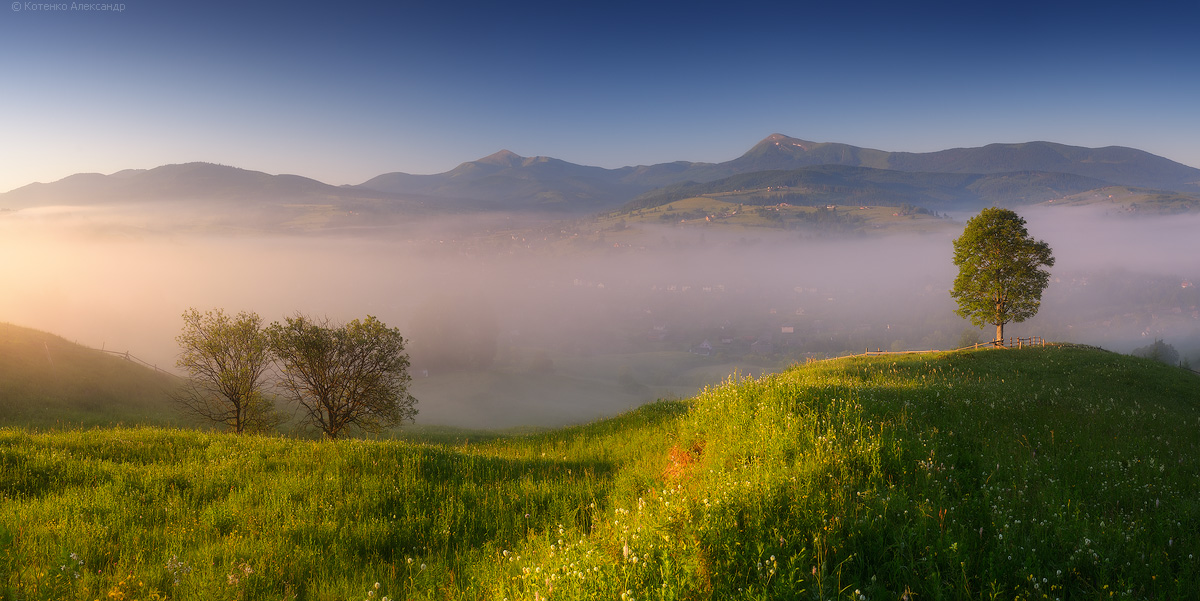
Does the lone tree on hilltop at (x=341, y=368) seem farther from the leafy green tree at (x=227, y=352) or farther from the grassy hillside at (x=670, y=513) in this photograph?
the grassy hillside at (x=670, y=513)

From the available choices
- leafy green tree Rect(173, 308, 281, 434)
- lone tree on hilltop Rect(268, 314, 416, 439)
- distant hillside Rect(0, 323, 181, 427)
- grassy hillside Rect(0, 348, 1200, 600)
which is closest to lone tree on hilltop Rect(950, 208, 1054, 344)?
grassy hillside Rect(0, 348, 1200, 600)

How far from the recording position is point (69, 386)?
43.9 metres

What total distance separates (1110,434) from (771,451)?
31.5ft

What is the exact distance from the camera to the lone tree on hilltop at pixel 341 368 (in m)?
29.7

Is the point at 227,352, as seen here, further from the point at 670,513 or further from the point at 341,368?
the point at 670,513

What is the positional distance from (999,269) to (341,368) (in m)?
50.5

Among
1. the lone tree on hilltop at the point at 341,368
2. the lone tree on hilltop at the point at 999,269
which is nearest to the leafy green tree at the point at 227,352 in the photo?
the lone tree on hilltop at the point at 341,368

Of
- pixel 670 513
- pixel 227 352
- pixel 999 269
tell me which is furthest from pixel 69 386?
pixel 999 269

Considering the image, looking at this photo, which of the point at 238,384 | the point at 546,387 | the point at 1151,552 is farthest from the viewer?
the point at 546,387

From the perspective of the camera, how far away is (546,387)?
169125 millimetres

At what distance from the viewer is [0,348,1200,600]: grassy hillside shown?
17.1 ft

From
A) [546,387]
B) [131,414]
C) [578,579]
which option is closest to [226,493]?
[578,579]

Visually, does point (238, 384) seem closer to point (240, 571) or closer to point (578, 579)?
point (240, 571)

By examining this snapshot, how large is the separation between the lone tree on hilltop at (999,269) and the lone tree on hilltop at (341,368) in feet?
151
